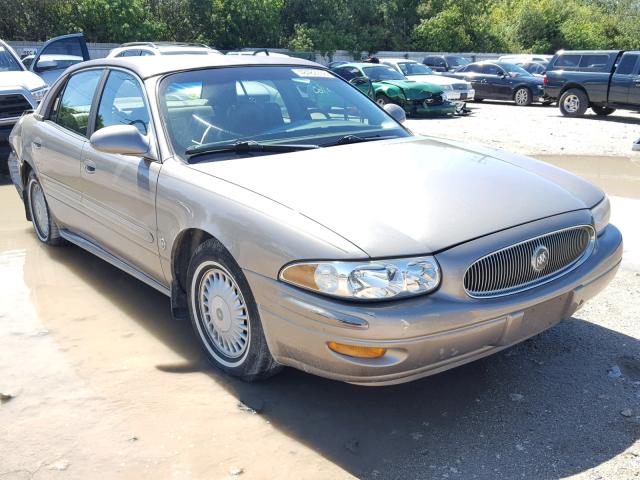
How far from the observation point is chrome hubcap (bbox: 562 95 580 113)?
1741 centimetres

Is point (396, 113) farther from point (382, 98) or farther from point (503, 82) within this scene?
point (503, 82)

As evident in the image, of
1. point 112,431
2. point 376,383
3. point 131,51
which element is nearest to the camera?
point 376,383

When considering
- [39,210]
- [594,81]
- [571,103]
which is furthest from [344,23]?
[39,210]

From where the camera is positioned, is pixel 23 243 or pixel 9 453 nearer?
pixel 9 453

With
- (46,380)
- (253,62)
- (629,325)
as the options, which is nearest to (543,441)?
(629,325)

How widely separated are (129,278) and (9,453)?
2.35 m

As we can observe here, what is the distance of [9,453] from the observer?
3.09 meters

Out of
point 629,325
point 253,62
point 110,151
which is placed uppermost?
point 253,62

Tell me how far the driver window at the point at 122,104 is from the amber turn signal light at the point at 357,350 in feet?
6.45

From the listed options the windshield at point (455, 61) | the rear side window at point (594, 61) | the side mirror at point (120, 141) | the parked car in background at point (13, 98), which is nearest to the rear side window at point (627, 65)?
the rear side window at point (594, 61)

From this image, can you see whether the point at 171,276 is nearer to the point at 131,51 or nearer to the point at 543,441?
the point at 543,441

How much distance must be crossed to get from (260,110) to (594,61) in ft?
50.5

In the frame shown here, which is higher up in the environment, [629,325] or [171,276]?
[171,276]

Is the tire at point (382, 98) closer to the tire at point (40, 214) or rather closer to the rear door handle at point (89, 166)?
the tire at point (40, 214)
